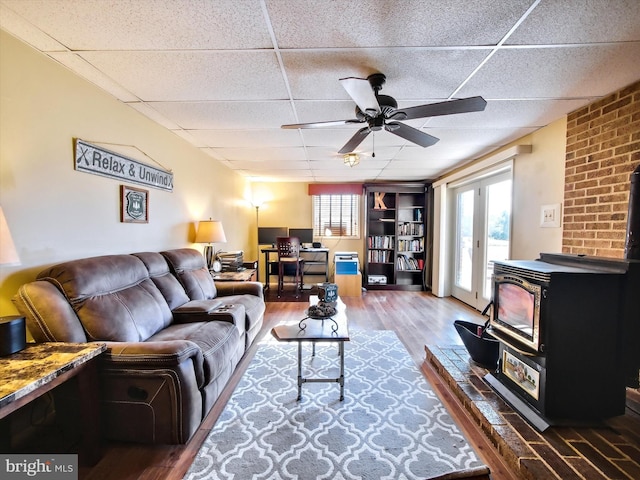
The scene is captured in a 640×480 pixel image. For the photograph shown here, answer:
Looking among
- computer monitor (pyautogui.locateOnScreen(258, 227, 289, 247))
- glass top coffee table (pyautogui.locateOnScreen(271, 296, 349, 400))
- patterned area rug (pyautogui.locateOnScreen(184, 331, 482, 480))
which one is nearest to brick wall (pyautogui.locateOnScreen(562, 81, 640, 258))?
patterned area rug (pyautogui.locateOnScreen(184, 331, 482, 480))

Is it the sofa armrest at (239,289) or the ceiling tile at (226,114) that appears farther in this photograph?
the sofa armrest at (239,289)

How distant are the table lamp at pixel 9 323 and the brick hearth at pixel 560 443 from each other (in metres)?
2.56

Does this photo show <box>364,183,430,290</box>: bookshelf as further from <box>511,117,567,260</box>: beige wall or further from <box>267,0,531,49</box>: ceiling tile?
<box>267,0,531,49</box>: ceiling tile

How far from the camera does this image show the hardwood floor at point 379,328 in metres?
1.45

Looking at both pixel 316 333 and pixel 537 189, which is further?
pixel 537 189

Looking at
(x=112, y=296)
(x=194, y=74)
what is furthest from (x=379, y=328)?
(x=194, y=74)

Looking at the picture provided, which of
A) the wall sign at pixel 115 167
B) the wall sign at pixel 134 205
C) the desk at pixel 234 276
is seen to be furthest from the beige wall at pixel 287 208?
the wall sign at pixel 134 205

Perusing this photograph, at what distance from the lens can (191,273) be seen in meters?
2.91

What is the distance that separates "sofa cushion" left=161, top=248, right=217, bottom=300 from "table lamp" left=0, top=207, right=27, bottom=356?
1.40m

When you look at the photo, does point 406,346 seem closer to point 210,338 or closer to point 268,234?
point 210,338

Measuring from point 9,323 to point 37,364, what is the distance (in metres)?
0.27

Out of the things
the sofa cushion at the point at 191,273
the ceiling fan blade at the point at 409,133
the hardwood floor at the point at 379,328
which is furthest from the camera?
the sofa cushion at the point at 191,273

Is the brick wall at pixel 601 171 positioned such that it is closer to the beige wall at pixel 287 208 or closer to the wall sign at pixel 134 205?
the beige wall at pixel 287 208

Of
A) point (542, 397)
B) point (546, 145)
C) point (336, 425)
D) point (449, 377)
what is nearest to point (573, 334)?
point (542, 397)
